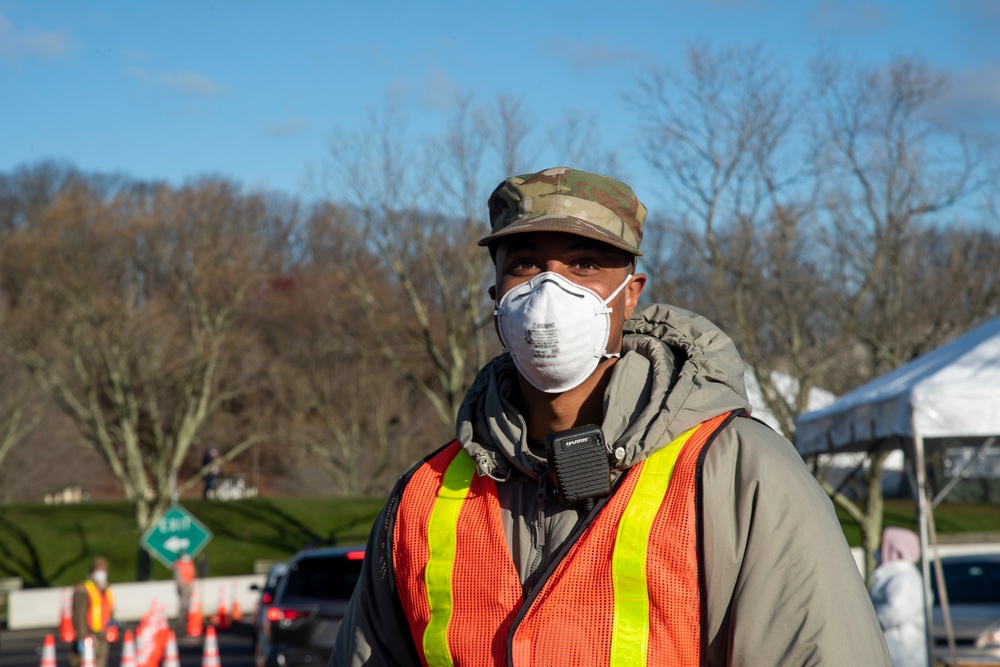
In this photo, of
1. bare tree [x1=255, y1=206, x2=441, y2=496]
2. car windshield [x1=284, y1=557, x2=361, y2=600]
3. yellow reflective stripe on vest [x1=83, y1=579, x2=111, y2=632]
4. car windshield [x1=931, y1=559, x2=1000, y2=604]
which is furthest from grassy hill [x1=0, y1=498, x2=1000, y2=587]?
car windshield [x1=284, y1=557, x2=361, y2=600]

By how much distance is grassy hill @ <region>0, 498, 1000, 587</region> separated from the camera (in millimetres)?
38469

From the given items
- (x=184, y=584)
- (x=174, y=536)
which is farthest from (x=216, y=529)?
(x=174, y=536)

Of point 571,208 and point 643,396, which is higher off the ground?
point 571,208

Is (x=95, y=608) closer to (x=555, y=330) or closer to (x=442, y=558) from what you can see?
(x=442, y=558)

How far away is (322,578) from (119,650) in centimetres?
1201

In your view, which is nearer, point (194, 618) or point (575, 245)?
point (575, 245)

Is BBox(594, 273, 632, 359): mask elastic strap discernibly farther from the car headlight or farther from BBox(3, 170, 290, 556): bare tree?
BBox(3, 170, 290, 556): bare tree

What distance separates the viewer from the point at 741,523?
207 centimetres

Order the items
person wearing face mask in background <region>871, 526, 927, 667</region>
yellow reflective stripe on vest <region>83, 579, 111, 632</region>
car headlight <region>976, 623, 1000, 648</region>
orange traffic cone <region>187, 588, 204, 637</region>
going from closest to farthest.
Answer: person wearing face mask in background <region>871, 526, 927, 667</region>
car headlight <region>976, 623, 1000, 648</region>
yellow reflective stripe on vest <region>83, 579, 111, 632</region>
orange traffic cone <region>187, 588, 204, 637</region>

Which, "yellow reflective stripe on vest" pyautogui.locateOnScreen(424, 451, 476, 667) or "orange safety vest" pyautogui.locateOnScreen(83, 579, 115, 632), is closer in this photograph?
"yellow reflective stripe on vest" pyautogui.locateOnScreen(424, 451, 476, 667)

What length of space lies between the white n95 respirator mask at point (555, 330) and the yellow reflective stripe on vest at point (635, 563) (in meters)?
0.30

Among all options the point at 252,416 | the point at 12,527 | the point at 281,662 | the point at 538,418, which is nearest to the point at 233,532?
the point at 252,416

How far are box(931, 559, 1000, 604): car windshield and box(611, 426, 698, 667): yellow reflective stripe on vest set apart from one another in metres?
11.8

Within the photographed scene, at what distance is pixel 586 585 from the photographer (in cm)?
217
